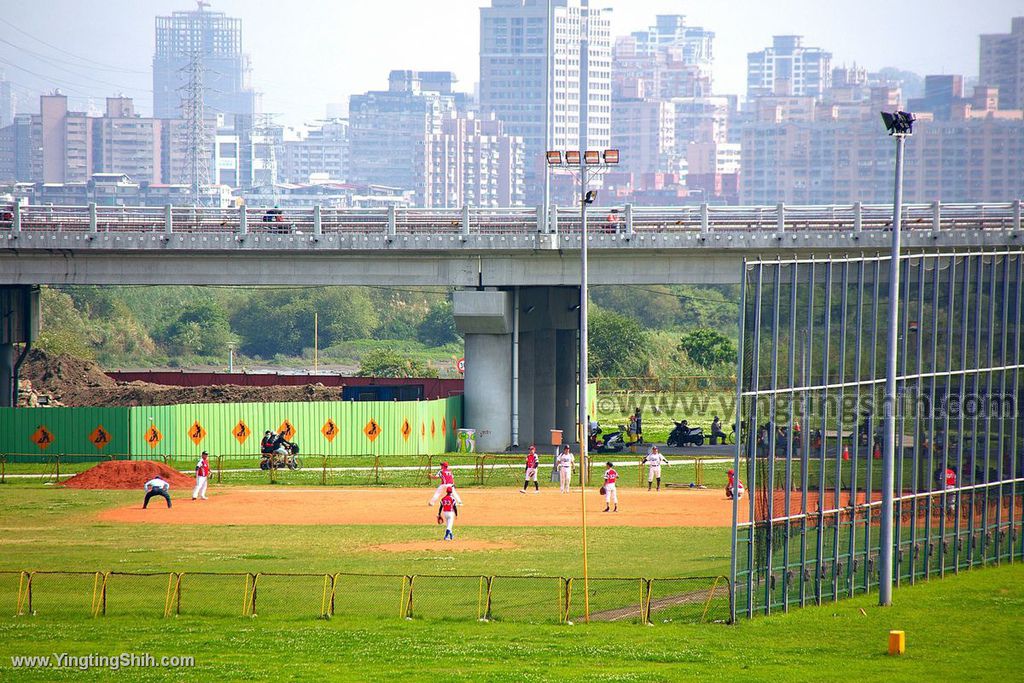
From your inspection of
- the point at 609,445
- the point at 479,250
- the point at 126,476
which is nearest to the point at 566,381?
the point at 609,445

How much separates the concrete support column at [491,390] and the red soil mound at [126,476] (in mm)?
15327

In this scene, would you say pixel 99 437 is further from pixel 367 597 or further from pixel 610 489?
pixel 367 597

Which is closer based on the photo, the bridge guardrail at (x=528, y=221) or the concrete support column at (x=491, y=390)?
the bridge guardrail at (x=528, y=221)

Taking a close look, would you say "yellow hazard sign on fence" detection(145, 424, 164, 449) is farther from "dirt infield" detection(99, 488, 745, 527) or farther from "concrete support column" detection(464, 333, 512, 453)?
"concrete support column" detection(464, 333, 512, 453)

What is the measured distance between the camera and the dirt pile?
71750mm

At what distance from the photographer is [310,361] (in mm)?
144375

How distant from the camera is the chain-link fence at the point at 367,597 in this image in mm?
28078

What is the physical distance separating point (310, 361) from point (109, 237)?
3331 inches

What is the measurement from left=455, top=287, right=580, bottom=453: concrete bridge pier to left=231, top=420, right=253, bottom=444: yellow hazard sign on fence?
32.2ft

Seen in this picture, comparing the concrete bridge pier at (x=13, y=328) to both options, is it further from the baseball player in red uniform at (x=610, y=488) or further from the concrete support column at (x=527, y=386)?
the baseball player in red uniform at (x=610, y=488)

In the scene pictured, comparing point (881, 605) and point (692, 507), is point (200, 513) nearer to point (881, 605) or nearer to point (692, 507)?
point (692, 507)

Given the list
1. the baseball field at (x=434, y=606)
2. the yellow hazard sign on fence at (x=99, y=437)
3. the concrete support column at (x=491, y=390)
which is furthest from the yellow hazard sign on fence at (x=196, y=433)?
the baseball field at (x=434, y=606)

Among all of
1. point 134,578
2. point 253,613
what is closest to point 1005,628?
point 253,613

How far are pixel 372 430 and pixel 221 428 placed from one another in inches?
237
